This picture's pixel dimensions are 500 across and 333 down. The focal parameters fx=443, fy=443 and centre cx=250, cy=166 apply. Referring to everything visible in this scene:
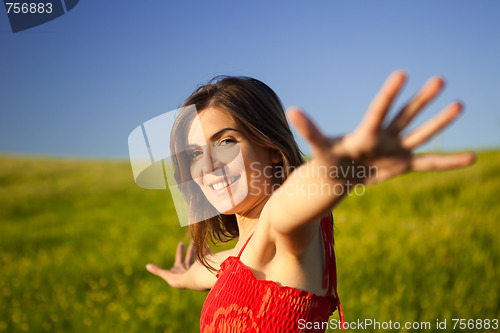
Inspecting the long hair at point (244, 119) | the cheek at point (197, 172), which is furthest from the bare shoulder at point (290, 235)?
the cheek at point (197, 172)

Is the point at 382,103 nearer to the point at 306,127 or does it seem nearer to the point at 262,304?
the point at 306,127

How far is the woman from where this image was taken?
2.75 ft

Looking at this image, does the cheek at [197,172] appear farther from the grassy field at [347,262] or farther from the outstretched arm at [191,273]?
the grassy field at [347,262]

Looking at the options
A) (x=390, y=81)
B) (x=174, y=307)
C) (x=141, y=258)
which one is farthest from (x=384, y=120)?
(x=141, y=258)

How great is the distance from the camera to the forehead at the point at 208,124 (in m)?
1.68

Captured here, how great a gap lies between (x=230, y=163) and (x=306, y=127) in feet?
2.75

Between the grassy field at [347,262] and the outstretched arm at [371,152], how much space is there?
3.12 m

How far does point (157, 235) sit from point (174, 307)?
8.37 feet

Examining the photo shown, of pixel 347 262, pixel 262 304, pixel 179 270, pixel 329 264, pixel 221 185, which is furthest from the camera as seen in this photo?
pixel 347 262

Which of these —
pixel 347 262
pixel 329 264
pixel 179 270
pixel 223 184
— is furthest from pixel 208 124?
pixel 347 262

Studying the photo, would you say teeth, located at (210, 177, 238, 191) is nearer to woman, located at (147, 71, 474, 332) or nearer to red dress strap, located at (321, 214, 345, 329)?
woman, located at (147, 71, 474, 332)

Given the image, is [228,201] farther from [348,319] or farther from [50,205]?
[50,205]

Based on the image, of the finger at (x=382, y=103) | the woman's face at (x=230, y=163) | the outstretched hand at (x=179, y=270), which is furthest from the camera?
the outstretched hand at (x=179, y=270)

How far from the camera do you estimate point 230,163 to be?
1.64 metres
